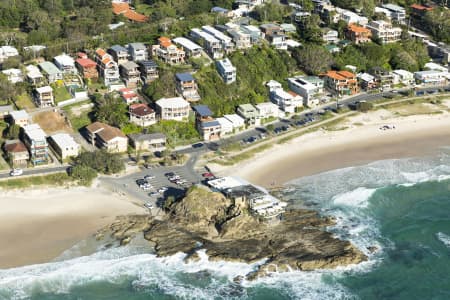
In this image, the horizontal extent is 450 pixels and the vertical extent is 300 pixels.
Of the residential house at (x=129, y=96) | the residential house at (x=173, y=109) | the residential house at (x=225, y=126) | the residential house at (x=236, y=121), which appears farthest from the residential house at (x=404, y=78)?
the residential house at (x=129, y=96)

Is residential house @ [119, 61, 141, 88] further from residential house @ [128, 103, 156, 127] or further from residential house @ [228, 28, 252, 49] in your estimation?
residential house @ [228, 28, 252, 49]

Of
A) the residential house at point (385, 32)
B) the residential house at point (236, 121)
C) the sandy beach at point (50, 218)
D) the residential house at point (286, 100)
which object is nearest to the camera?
the sandy beach at point (50, 218)

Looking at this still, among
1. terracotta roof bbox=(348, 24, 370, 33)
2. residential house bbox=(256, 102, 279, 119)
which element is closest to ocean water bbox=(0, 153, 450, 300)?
residential house bbox=(256, 102, 279, 119)

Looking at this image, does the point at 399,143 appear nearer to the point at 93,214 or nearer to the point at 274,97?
the point at 274,97

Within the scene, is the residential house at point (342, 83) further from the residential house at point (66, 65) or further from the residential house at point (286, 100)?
the residential house at point (66, 65)

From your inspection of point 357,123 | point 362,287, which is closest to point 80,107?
point 357,123

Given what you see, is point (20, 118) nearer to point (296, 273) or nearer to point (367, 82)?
point (296, 273)
